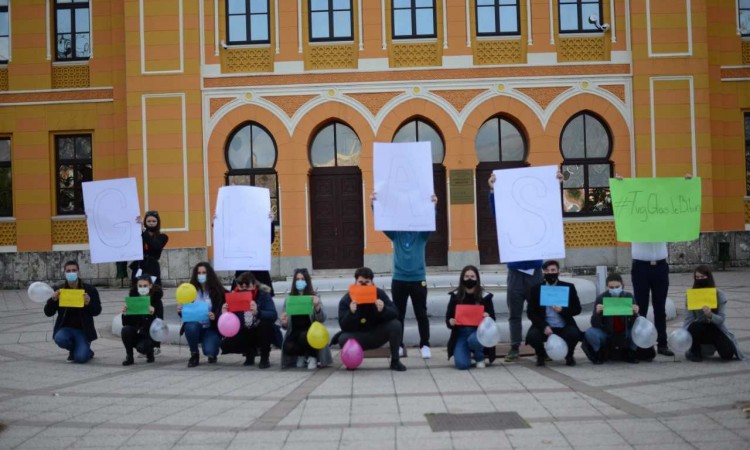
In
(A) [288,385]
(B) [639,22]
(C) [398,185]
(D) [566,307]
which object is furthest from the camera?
(B) [639,22]

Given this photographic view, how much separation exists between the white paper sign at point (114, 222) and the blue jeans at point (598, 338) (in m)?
6.62

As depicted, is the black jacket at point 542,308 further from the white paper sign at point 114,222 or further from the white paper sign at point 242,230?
the white paper sign at point 114,222

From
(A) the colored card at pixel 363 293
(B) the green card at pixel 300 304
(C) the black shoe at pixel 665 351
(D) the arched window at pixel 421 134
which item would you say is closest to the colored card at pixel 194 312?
(B) the green card at pixel 300 304

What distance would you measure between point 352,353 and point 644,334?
3.65 metres

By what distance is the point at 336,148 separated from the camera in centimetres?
2691

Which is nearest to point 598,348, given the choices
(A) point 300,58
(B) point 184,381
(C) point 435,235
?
(B) point 184,381

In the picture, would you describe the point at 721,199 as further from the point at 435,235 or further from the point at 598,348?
the point at 598,348

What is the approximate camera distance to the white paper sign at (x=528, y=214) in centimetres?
1184

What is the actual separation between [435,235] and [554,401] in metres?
17.8

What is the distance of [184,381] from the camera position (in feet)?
Answer: 35.9

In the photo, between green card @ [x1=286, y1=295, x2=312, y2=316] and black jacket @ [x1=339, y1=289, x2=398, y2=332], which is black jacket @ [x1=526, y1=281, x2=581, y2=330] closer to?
black jacket @ [x1=339, y1=289, x2=398, y2=332]

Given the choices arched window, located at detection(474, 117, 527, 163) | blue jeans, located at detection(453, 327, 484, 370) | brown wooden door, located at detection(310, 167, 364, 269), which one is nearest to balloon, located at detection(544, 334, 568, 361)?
blue jeans, located at detection(453, 327, 484, 370)

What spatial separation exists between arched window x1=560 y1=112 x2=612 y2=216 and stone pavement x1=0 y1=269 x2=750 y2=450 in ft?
46.2

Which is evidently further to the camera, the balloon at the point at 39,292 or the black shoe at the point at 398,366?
the balloon at the point at 39,292
